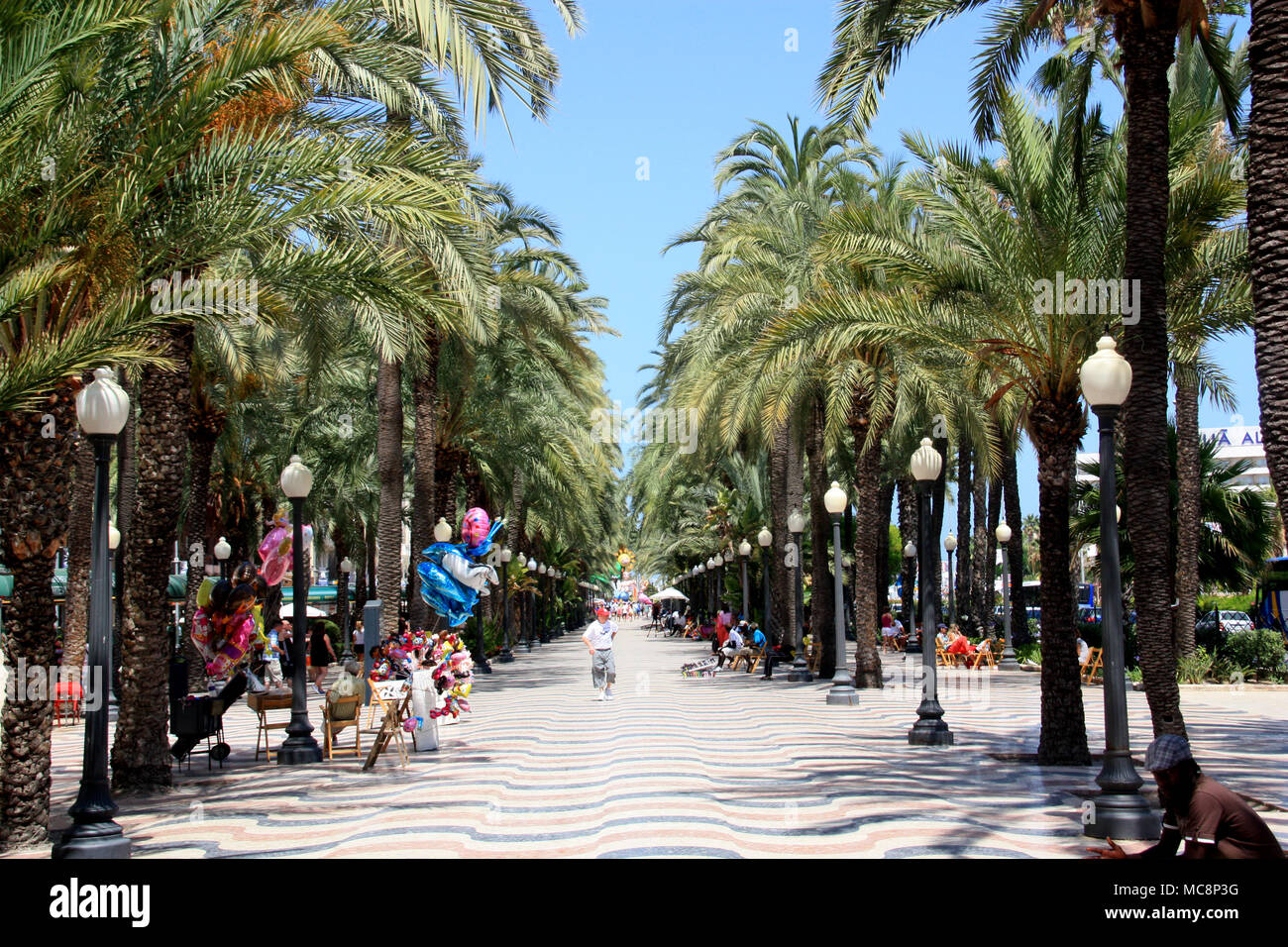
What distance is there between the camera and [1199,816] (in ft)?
19.0

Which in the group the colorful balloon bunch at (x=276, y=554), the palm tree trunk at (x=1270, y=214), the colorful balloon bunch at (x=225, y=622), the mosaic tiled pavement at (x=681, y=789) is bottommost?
the mosaic tiled pavement at (x=681, y=789)

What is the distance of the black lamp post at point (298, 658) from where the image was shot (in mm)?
13492

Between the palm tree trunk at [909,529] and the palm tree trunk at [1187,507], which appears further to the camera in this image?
the palm tree trunk at [909,529]

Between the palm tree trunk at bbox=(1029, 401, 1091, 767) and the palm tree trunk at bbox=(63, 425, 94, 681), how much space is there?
15.4m

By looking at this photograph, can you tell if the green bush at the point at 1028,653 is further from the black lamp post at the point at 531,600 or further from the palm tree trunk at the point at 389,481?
the black lamp post at the point at 531,600

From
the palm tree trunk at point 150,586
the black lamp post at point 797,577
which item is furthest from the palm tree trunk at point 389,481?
the palm tree trunk at point 150,586

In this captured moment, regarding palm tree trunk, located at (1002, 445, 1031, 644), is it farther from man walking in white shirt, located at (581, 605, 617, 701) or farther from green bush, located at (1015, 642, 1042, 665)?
man walking in white shirt, located at (581, 605, 617, 701)

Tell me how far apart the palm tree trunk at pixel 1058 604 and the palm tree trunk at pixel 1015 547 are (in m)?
19.6

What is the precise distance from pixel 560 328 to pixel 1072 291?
624 inches

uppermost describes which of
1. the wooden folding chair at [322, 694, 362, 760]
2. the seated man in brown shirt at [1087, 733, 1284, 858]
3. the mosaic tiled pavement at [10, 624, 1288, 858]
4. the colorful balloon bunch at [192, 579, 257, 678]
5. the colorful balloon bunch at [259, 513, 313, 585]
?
the colorful balloon bunch at [259, 513, 313, 585]

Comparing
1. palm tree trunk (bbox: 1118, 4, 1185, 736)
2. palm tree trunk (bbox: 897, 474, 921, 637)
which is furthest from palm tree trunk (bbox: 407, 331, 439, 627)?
palm tree trunk (bbox: 897, 474, 921, 637)

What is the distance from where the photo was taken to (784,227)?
23.5 metres

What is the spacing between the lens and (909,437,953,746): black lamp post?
14.0 m
